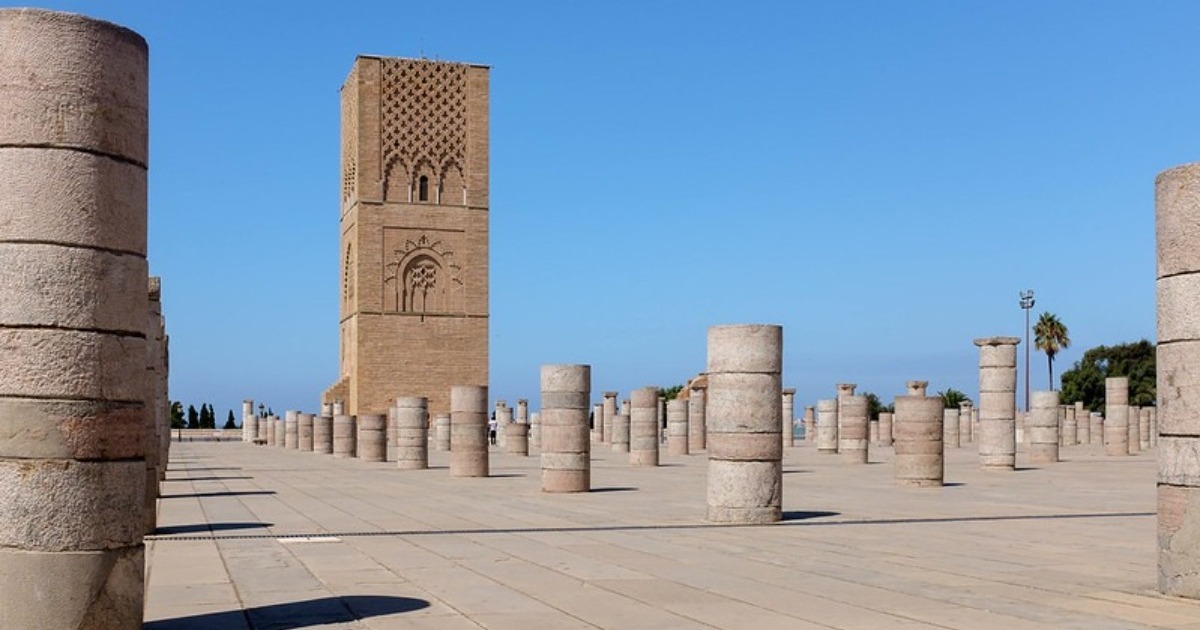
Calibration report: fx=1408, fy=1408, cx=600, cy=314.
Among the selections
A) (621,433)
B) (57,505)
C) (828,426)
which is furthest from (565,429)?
(621,433)

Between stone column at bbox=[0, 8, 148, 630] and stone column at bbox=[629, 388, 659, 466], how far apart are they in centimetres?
1896

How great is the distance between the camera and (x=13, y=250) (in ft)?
18.1

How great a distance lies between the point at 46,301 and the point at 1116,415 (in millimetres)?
28466

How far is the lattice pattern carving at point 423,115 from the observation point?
50.7m

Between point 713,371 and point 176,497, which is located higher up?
point 713,371


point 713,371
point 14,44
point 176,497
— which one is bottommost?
point 176,497

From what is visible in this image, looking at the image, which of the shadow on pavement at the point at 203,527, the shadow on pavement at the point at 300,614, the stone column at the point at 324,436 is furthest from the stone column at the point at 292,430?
the shadow on pavement at the point at 300,614

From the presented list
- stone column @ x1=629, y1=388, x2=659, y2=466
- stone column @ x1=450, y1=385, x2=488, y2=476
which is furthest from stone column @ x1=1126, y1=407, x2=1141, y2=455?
stone column @ x1=450, y1=385, x2=488, y2=476

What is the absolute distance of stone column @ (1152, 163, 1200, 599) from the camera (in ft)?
23.2

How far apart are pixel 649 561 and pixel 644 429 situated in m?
16.4

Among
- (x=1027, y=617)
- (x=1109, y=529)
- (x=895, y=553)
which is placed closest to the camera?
(x=1027, y=617)

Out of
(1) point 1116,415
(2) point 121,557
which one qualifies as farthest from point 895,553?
(1) point 1116,415

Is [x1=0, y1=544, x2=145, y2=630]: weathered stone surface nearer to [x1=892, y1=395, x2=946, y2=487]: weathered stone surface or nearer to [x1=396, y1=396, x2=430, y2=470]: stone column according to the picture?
[x1=892, y1=395, x2=946, y2=487]: weathered stone surface

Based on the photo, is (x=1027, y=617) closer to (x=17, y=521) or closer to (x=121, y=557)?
Answer: (x=121, y=557)
